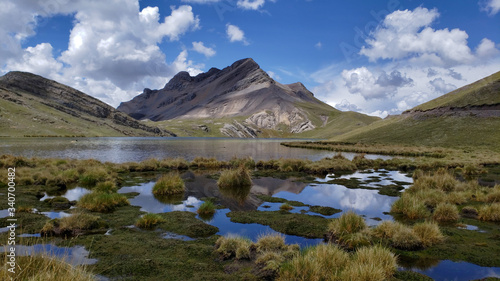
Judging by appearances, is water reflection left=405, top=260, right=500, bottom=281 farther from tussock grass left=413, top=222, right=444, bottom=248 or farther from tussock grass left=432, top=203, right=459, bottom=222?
tussock grass left=432, top=203, right=459, bottom=222

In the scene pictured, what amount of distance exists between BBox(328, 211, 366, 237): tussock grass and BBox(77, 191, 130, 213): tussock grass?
13010 millimetres

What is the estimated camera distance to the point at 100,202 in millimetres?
16750

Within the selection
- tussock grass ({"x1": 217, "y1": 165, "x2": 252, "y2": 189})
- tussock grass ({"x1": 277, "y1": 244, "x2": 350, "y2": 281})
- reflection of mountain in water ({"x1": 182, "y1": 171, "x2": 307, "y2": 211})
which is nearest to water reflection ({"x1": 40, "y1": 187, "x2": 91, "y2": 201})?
reflection of mountain in water ({"x1": 182, "y1": 171, "x2": 307, "y2": 211})

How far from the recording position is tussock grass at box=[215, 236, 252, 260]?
10055 mm

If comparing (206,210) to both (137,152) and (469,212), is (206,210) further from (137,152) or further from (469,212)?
(137,152)

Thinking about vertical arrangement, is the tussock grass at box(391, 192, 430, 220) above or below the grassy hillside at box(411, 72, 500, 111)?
below

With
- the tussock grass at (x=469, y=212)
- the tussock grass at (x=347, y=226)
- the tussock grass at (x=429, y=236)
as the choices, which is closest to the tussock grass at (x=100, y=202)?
the tussock grass at (x=347, y=226)

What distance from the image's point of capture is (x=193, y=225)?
13703mm

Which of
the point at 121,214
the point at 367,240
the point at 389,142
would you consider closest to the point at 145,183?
the point at 121,214

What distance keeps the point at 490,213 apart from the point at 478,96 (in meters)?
111

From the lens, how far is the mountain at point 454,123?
79188mm

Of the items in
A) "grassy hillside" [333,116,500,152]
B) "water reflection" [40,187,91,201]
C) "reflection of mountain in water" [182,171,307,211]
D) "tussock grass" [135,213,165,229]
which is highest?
"grassy hillside" [333,116,500,152]

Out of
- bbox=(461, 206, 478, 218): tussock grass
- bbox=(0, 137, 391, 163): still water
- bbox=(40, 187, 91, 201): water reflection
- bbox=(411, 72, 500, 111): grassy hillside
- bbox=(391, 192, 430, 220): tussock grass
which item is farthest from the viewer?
bbox=(411, 72, 500, 111): grassy hillside

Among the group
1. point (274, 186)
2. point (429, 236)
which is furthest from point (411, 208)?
point (274, 186)
